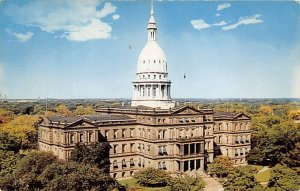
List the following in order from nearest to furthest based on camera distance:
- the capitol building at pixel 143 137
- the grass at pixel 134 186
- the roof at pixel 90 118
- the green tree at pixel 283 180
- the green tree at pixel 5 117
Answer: the green tree at pixel 283 180 → the grass at pixel 134 186 → the capitol building at pixel 143 137 → the roof at pixel 90 118 → the green tree at pixel 5 117

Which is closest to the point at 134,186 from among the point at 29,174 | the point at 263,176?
the point at 29,174

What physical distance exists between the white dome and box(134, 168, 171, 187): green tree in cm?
3026

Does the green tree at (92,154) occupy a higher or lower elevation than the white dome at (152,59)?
lower

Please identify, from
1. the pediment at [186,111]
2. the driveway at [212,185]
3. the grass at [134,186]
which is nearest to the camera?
the grass at [134,186]

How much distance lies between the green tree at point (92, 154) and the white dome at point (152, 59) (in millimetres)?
25709

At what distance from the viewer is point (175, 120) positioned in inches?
3105

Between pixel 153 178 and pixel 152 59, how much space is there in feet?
110

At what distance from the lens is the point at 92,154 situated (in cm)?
7100

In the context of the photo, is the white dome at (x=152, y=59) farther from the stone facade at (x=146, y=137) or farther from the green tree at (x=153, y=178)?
the green tree at (x=153, y=178)

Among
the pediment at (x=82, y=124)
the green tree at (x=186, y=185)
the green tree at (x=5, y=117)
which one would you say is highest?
the pediment at (x=82, y=124)

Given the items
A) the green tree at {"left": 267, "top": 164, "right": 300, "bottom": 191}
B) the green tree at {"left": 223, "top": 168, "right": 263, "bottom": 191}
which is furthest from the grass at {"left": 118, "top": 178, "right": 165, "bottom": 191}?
the green tree at {"left": 267, "top": 164, "right": 300, "bottom": 191}

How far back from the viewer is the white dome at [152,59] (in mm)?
94500

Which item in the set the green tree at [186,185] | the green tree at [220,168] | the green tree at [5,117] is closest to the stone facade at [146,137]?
the green tree at [220,168]

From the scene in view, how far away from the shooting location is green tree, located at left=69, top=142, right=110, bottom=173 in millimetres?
69375
